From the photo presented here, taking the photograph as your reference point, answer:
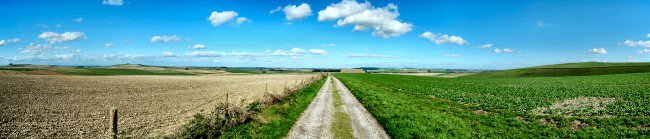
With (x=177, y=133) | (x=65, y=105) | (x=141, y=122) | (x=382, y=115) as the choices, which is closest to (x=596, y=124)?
(x=382, y=115)

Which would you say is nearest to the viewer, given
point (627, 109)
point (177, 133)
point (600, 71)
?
point (177, 133)

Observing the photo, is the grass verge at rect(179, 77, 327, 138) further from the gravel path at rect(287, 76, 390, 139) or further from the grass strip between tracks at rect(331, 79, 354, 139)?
the grass strip between tracks at rect(331, 79, 354, 139)

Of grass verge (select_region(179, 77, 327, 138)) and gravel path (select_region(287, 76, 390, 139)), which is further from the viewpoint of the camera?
gravel path (select_region(287, 76, 390, 139))

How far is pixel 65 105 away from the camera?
17047mm

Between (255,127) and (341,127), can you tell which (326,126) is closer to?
(341,127)

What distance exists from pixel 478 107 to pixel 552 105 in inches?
182

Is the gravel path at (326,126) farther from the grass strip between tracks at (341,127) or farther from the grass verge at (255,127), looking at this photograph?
the grass verge at (255,127)

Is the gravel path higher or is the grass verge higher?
the grass verge

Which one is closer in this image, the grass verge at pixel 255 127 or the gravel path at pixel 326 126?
the grass verge at pixel 255 127

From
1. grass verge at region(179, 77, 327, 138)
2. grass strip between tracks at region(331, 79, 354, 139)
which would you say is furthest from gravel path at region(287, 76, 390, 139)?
grass verge at region(179, 77, 327, 138)

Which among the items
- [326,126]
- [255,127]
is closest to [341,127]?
[326,126]

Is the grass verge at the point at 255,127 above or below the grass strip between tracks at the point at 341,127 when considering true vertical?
above

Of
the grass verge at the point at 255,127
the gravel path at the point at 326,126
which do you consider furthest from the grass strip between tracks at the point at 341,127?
the grass verge at the point at 255,127

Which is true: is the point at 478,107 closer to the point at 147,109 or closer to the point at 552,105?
the point at 552,105
